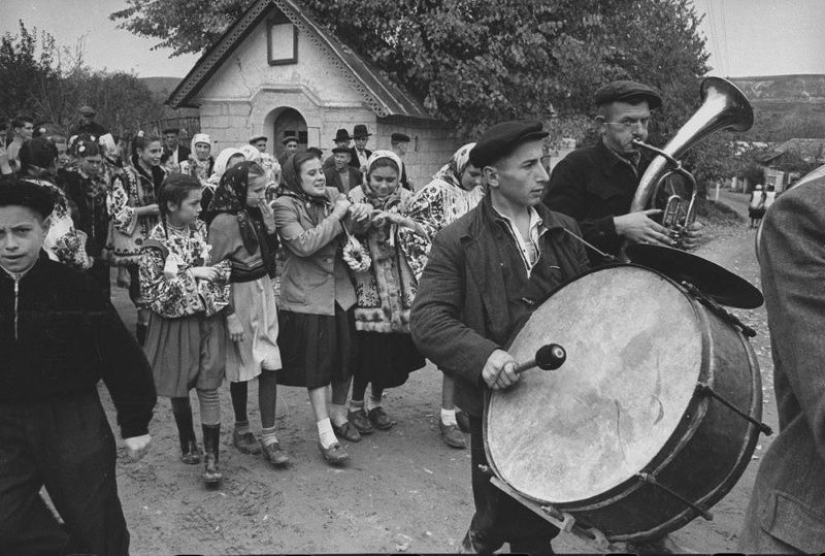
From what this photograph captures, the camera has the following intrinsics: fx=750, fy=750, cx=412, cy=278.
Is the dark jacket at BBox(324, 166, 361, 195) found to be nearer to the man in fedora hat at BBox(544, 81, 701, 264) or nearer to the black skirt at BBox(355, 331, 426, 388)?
the black skirt at BBox(355, 331, 426, 388)

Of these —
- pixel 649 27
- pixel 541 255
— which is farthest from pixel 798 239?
pixel 649 27

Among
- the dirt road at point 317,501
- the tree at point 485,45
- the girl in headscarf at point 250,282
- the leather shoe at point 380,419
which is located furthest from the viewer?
the tree at point 485,45

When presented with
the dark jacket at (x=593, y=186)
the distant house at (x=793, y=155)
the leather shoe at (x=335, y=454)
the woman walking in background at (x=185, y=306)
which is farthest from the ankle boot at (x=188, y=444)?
the distant house at (x=793, y=155)

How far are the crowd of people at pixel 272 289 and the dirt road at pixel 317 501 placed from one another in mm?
162

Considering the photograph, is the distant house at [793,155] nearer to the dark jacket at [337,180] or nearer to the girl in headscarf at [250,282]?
the dark jacket at [337,180]

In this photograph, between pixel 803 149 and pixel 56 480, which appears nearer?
pixel 56 480

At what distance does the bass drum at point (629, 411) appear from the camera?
2.17 metres

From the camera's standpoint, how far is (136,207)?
7168 millimetres

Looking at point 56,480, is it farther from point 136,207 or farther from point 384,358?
point 136,207

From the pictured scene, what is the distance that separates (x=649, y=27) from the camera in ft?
72.7

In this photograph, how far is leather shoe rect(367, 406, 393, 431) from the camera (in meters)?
5.52

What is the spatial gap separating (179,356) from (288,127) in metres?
14.6

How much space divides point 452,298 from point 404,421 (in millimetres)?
2957

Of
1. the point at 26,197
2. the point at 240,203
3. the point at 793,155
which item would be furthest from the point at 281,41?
the point at 793,155
